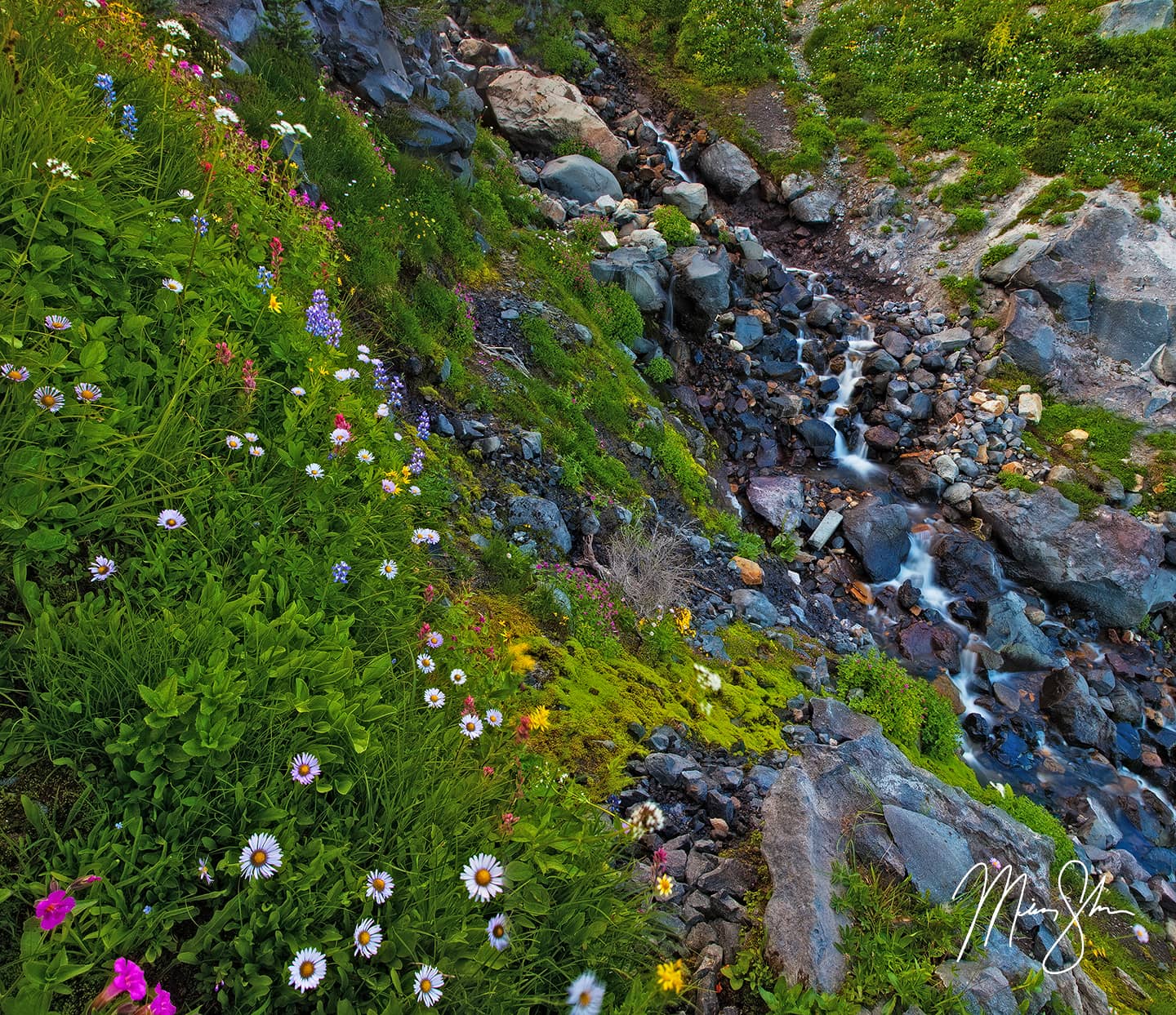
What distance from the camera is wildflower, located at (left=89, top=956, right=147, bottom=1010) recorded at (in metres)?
1.39

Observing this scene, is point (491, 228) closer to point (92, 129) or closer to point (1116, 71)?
point (92, 129)

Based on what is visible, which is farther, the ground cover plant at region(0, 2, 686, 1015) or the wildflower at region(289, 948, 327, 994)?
the ground cover plant at region(0, 2, 686, 1015)

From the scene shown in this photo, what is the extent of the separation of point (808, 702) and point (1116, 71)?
22154mm

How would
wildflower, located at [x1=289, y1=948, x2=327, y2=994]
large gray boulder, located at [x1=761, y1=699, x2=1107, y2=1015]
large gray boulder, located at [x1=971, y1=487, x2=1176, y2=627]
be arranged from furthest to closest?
large gray boulder, located at [x1=971, y1=487, x2=1176, y2=627] < large gray boulder, located at [x1=761, y1=699, x2=1107, y2=1015] < wildflower, located at [x1=289, y1=948, x2=327, y2=994]

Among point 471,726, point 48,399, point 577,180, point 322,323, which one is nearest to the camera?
point 48,399

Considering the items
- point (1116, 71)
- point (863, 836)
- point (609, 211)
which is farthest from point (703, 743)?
point (1116, 71)

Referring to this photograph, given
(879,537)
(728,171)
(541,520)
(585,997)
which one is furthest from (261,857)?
(728,171)

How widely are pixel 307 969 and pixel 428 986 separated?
0.32m

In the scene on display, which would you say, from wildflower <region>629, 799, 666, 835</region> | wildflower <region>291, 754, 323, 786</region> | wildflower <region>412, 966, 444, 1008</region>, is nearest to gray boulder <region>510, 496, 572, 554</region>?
wildflower <region>629, 799, 666, 835</region>

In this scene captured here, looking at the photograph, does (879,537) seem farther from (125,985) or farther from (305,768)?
(125,985)

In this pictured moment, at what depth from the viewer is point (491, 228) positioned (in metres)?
10.3

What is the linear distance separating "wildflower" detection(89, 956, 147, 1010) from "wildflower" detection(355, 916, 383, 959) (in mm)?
523

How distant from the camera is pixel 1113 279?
14.7 meters

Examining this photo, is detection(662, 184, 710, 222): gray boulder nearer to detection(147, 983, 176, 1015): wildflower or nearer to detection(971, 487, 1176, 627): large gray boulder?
detection(971, 487, 1176, 627): large gray boulder
